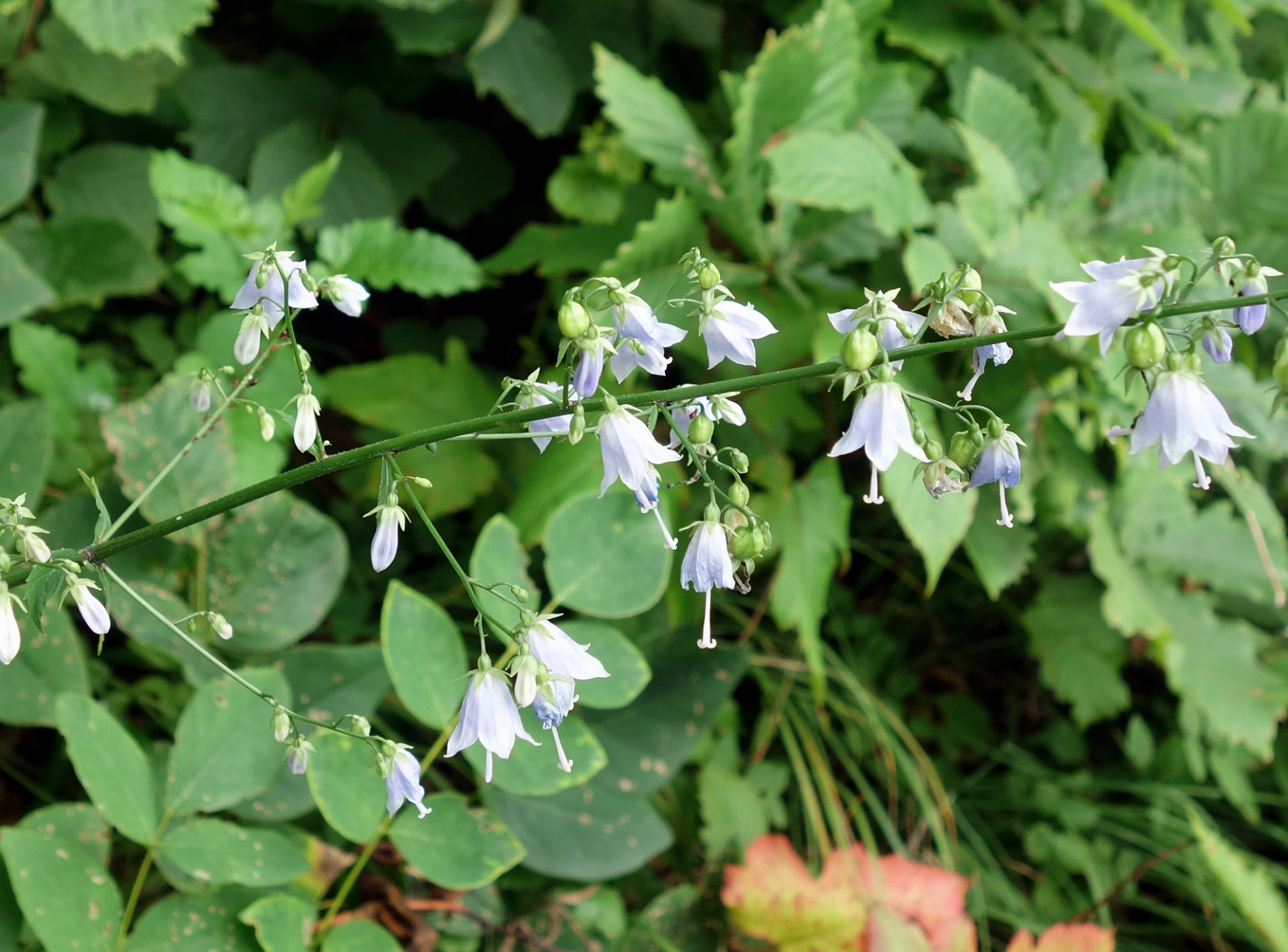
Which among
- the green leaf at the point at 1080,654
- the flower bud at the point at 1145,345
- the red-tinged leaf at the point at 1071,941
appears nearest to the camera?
the flower bud at the point at 1145,345

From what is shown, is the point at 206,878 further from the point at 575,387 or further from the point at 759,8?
the point at 759,8

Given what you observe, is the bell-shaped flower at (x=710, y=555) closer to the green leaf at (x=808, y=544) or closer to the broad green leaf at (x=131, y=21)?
the green leaf at (x=808, y=544)

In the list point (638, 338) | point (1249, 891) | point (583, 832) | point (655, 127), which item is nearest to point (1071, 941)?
point (1249, 891)

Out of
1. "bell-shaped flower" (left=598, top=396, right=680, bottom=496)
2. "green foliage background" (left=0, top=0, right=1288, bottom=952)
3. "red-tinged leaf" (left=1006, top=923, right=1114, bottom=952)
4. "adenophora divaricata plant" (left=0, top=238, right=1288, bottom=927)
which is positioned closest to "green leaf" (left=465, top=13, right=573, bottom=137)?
"green foliage background" (left=0, top=0, right=1288, bottom=952)

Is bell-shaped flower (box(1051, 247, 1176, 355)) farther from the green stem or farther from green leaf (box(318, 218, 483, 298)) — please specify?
green leaf (box(318, 218, 483, 298))

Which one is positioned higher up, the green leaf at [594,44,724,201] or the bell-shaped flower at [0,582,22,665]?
the green leaf at [594,44,724,201]

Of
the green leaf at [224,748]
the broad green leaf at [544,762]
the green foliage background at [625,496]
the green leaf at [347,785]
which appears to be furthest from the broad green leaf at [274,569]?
the broad green leaf at [544,762]

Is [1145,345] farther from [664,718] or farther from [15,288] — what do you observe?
[15,288]
